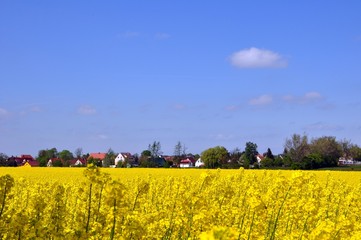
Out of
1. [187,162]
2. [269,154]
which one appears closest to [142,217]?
[269,154]

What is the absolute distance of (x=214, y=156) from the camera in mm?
84812

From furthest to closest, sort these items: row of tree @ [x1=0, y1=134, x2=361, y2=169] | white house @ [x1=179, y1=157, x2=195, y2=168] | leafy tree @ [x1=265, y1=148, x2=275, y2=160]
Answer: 1. white house @ [x1=179, y1=157, x2=195, y2=168]
2. leafy tree @ [x1=265, y1=148, x2=275, y2=160]
3. row of tree @ [x1=0, y1=134, x2=361, y2=169]

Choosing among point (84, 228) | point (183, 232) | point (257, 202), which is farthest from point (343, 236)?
point (84, 228)

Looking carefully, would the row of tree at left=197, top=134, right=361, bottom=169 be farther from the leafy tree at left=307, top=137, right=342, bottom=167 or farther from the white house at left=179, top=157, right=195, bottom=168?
the white house at left=179, top=157, right=195, bottom=168

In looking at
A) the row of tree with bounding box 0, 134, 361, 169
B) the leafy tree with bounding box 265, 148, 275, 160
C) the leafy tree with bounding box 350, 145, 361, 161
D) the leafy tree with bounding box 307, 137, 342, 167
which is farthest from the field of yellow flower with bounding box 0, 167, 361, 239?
the leafy tree with bounding box 350, 145, 361, 161

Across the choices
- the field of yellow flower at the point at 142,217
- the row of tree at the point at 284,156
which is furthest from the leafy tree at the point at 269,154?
the field of yellow flower at the point at 142,217

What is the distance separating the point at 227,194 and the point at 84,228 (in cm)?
440

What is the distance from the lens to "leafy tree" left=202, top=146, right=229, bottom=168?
8428 cm

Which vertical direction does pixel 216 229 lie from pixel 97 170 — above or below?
Result: below

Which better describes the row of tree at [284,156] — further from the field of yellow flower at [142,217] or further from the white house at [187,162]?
the field of yellow flower at [142,217]

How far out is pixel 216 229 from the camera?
2713 mm

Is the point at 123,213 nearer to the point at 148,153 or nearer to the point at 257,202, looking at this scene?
the point at 257,202

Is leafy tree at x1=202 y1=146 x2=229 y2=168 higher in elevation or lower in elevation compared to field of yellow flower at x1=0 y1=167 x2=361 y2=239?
higher

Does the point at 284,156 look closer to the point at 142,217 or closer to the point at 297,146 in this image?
the point at 297,146
